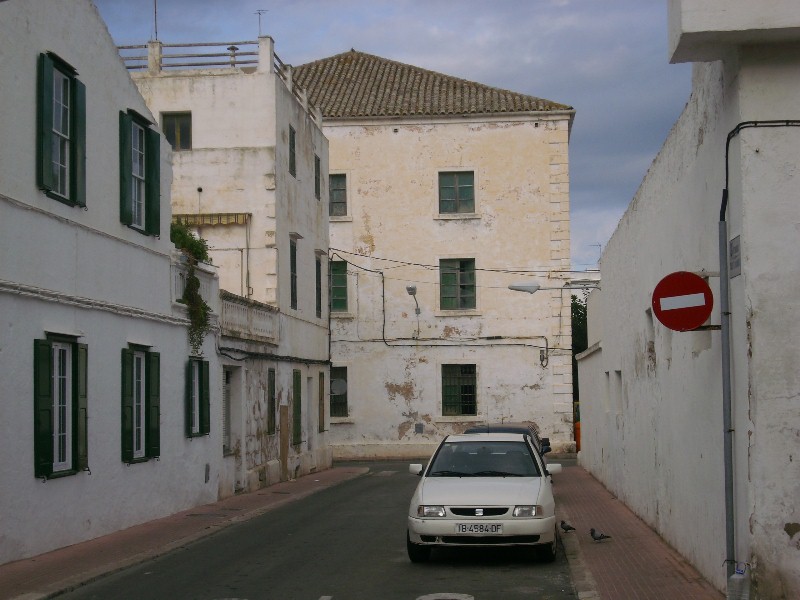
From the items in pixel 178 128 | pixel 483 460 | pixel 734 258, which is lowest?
pixel 483 460

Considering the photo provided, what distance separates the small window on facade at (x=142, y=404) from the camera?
698 inches

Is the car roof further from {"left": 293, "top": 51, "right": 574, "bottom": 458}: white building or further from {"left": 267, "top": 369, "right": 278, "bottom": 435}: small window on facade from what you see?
{"left": 293, "top": 51, "right": 574, "bottom": 458}: white building

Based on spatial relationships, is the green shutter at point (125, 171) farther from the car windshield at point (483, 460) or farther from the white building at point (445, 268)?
the white building at point (445, 268)

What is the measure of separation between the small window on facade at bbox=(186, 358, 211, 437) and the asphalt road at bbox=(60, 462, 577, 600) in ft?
11.6

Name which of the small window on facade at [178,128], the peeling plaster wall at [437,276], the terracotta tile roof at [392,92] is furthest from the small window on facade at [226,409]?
the terracotta tile roof at [392,92]

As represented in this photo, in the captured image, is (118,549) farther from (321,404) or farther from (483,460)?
(321,404)

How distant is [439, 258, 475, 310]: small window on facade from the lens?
133 feet

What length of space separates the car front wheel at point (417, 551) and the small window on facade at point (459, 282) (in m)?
27.6

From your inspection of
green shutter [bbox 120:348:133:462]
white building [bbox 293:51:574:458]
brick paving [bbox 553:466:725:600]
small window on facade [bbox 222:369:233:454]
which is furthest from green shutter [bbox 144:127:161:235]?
white building [bbox 293:51:574:458]

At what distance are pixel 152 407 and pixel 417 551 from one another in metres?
7.31

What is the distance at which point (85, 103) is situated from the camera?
1620 cm

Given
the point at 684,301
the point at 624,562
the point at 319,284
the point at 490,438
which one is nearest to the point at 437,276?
the point at 319,284

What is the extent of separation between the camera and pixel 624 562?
12773 millimetres

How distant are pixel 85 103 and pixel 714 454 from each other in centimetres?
1066
